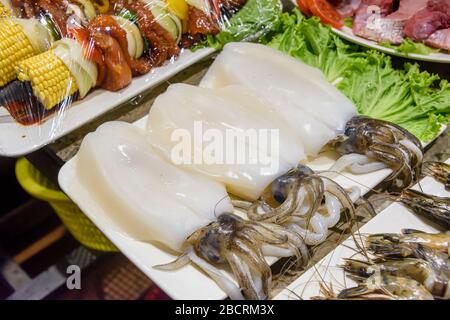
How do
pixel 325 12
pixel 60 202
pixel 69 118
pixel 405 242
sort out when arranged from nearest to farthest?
pixel 405 242 → pixel 69 118 → pixel 60 202 → pixel 325 12

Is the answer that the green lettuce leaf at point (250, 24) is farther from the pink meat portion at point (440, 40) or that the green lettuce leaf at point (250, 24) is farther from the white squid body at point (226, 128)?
the pink meat portion at point (440, 40)

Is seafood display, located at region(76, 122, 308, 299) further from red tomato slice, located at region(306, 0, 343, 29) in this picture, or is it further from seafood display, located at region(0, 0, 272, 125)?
red tomato slice, located at region(306, 0, 343, 29)

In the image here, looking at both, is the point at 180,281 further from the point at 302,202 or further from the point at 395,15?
the point at 395,15

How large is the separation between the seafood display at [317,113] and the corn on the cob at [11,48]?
3.10ft

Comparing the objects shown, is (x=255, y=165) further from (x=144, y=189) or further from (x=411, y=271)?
(x=411, y=271)

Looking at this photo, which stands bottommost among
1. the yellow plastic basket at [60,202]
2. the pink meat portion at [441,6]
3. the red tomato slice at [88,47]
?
the yellow plastic basket at [60,202]

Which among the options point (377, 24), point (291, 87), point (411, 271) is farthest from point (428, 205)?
point (377, 24)

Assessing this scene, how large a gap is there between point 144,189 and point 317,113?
919 millimetres

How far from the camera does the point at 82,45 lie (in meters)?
2.54

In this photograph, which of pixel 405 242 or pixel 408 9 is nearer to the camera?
pixel 405 242

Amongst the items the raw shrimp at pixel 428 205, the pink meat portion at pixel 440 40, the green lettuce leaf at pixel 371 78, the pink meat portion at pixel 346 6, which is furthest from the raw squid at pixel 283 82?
the pink meat portion at pixel 346 6

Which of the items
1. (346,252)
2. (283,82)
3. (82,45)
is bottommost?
(346,252)

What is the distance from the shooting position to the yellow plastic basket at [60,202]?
8.64ft

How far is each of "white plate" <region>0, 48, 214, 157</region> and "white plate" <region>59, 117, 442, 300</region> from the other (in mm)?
249
